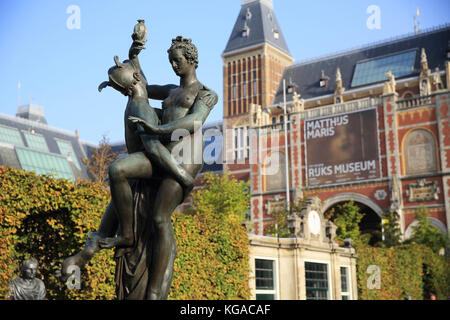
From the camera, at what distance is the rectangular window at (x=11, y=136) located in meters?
51.5

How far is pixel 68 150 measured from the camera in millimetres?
60438

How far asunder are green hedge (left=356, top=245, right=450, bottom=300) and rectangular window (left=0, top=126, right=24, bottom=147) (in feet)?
132

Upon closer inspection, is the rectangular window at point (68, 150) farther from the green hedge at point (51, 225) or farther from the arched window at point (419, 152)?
the green hedge at point (51, 225)

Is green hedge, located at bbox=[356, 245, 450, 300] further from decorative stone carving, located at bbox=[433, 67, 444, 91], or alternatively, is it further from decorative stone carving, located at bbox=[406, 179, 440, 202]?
decorative stone carving, located at bbox=[433, 67, 444, 91]

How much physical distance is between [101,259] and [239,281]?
4947mm

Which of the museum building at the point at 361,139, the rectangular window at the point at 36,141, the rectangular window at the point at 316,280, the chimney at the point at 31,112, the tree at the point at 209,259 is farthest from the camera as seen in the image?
the chimney at the point at 31,112

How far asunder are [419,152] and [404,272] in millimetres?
17280

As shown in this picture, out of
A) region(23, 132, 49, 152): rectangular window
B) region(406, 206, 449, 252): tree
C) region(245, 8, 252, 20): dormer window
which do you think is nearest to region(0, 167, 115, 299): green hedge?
region(406, 206, 449, 252): tree

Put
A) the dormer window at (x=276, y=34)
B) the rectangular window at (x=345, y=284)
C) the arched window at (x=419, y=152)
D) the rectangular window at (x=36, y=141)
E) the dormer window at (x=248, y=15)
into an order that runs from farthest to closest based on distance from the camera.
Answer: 1. the dormer window at (x=248, y=15)
2. the dormer window at (x=276, y=34)
3. the rectangular window at (x=36, y=141)
4. the arched window at (x=419, y=152)
5. the rectangular window at (x=345, y=284)

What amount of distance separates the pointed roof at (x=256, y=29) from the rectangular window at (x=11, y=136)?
2419 centimetres

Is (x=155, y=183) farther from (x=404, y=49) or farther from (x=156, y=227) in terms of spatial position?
(x=404, y=49)

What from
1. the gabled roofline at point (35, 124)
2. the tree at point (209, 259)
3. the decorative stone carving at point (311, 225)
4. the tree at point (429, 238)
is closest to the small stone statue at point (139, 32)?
the tree at point (209, 259)

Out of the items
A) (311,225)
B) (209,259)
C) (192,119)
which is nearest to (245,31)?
(311,225)

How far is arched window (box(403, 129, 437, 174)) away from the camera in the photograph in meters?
38.0
